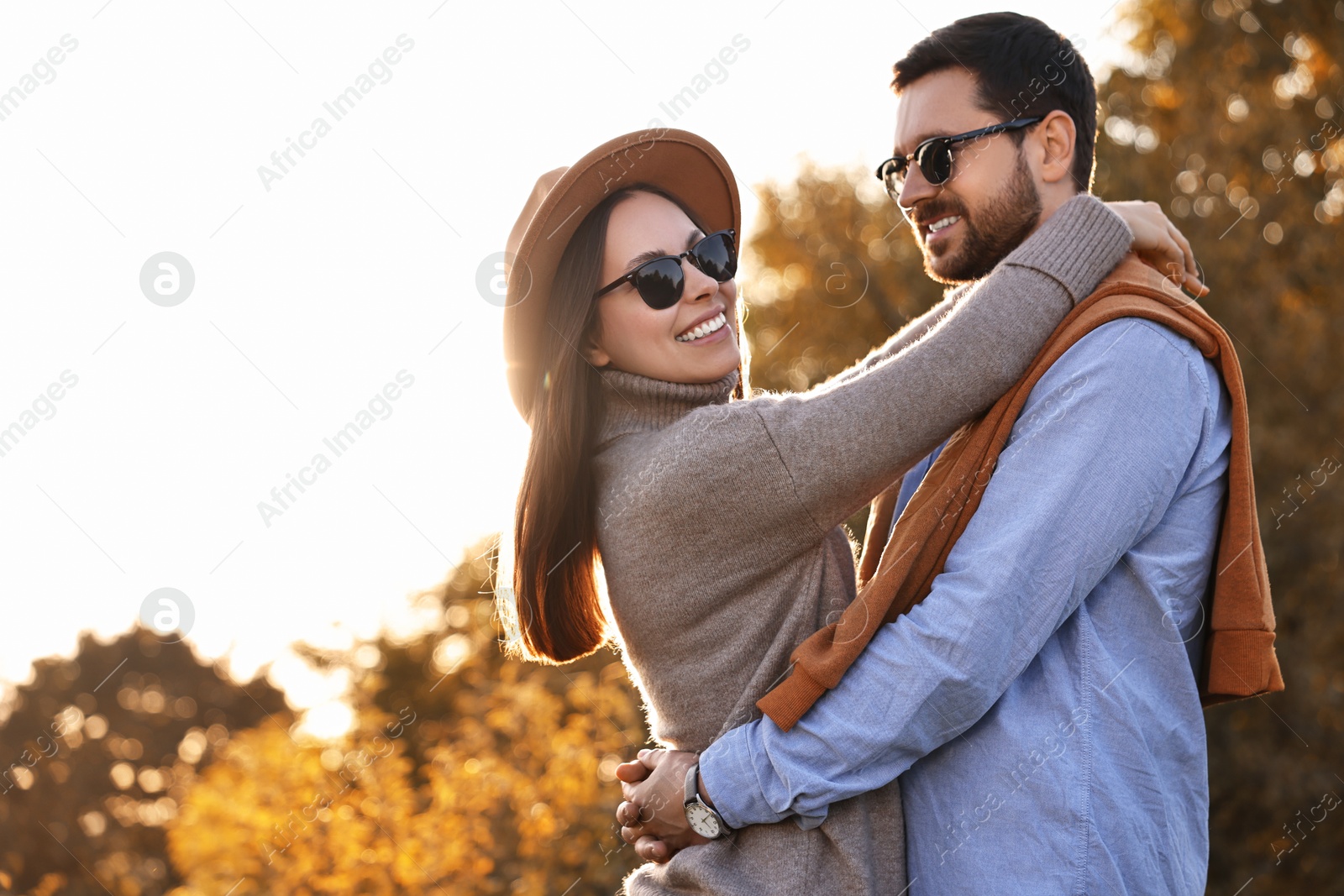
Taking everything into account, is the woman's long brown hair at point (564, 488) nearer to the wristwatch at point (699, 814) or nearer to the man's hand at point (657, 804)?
the man's hand at point (657, 804)

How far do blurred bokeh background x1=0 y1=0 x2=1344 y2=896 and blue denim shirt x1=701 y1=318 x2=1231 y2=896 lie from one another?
1.20m

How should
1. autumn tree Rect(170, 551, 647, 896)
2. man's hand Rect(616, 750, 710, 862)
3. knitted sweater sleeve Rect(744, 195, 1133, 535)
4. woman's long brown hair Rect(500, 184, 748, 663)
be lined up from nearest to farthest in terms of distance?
knitted sweater sleeve Rect(744, 195, 1133, 535) → man's hand Rect(616, 750, 710, 862) → woman's long brown hair Rect(500, 184, 748, 663) → autumn tree Rect(170, 551, 647, 896)

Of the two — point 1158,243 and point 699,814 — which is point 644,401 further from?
point 1158,243

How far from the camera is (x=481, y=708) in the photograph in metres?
6.26

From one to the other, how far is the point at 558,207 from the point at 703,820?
129 cm

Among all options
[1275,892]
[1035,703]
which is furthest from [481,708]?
[1275,892]

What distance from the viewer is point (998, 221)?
239 cm

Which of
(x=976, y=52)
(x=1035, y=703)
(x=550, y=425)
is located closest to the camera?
(x=1035, y=703)

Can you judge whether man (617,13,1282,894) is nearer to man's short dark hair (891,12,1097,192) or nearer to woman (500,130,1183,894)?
woman (500,130,1183,894)

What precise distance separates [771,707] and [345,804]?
4.52m

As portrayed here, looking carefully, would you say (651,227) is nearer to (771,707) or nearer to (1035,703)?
(771,707)

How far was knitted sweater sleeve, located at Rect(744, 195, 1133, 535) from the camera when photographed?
1.88 m

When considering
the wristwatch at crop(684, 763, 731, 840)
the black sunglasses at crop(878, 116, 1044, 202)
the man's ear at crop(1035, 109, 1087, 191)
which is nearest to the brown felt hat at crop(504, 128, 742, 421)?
the black sunglasses at crop(878, 116, 1044, 202)

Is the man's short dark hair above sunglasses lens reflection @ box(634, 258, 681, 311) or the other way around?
the other way around
